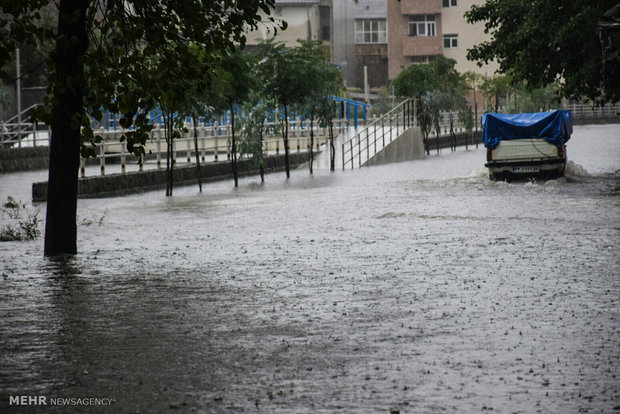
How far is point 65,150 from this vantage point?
14188 mm

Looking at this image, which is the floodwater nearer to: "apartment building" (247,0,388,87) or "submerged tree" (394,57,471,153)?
"submerged tree" (394,57,471,153)

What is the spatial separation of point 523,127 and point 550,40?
292 centimetres

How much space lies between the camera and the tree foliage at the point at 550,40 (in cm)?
2942

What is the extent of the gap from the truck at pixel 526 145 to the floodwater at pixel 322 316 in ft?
35.6

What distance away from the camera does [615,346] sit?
8.06 m

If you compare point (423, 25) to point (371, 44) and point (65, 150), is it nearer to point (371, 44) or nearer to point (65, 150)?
point (371, 44)

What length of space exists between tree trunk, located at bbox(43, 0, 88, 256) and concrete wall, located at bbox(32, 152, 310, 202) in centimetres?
1235

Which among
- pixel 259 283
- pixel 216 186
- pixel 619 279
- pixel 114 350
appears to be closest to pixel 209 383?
pixel 114 350

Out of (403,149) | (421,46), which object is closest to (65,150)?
(403,149)

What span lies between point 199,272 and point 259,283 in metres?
1.28

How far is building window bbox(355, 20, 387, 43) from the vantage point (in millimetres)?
112938

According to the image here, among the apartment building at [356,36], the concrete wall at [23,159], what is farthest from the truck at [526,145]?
the apartment building at [356,36]

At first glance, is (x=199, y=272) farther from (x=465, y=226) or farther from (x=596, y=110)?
(x=596, y=110)

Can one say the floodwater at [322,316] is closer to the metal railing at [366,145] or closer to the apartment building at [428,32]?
the metal railing at [366,145]
